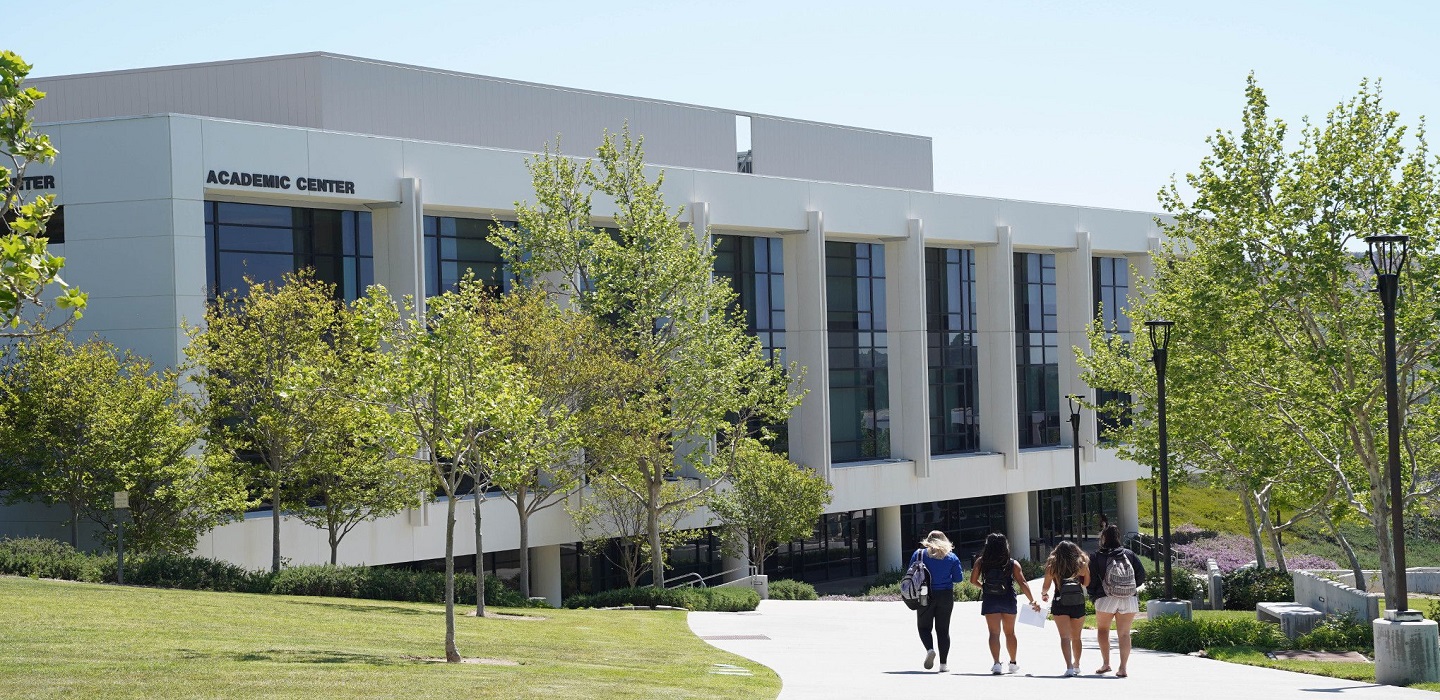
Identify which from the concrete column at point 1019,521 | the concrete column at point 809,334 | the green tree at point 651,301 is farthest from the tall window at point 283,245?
the concrete column at point 1019,521

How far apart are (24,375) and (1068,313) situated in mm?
43060

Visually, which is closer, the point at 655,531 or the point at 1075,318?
the point at 655,531

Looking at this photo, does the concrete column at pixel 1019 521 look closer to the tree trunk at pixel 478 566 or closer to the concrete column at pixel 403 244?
the concrete column at pixel 403 244

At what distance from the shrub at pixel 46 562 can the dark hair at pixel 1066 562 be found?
17098mm

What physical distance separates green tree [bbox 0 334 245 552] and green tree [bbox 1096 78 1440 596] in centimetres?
1865

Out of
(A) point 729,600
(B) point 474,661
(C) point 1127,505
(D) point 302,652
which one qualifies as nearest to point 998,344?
(C) point 1127,505

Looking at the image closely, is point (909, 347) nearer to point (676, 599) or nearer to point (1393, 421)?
point (676, 599)

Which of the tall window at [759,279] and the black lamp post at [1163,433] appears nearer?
the black lamp post at [1163,433]

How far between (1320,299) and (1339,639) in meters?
5.51

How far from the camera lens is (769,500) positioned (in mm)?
40750

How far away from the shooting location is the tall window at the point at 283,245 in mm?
34312

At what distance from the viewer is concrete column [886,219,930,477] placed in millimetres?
51875

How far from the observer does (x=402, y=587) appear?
27.9 metres

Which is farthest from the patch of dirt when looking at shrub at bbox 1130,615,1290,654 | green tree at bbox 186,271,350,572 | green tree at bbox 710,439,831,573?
green tree at bbox 710,439,831,573
